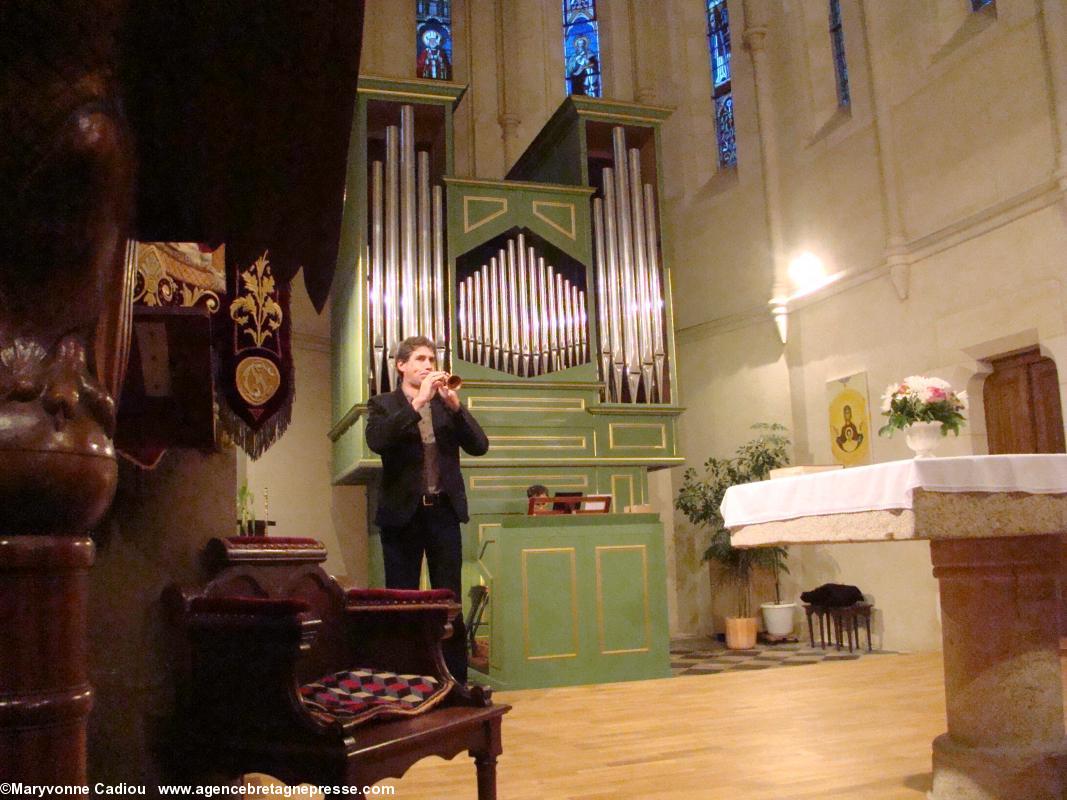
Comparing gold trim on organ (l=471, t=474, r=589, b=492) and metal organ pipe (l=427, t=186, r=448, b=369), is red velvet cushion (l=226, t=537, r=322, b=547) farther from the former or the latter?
metal organ pipe (l=427, t=186, r=448, b=369)

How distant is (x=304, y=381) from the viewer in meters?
8.98

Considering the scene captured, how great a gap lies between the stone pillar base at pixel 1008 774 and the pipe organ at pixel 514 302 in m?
4.82

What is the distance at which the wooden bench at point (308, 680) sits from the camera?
1655 millimetres

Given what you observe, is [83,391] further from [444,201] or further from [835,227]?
[835,227]

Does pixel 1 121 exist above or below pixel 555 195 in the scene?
below

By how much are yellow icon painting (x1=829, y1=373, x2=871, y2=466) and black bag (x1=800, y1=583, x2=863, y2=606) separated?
103 centimetres

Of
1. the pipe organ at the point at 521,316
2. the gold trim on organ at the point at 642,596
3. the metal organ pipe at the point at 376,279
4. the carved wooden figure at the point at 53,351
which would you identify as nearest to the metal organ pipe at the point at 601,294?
the pipe organ at the point at 521,316

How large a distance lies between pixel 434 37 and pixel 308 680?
9.49 m

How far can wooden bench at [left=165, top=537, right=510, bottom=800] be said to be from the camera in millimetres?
1655

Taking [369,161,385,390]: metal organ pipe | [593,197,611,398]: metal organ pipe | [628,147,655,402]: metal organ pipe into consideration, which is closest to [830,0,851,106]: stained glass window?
[628,147,655,402]: metal organ pipe

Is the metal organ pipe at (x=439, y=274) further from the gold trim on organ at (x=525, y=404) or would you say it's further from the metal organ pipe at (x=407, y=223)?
the gold trim on organ at (x=525, y=404)

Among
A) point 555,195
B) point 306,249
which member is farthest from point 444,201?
point 306,249

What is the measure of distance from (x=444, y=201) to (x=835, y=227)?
3.44 meters

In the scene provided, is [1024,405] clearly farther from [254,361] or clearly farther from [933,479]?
[254,361]
